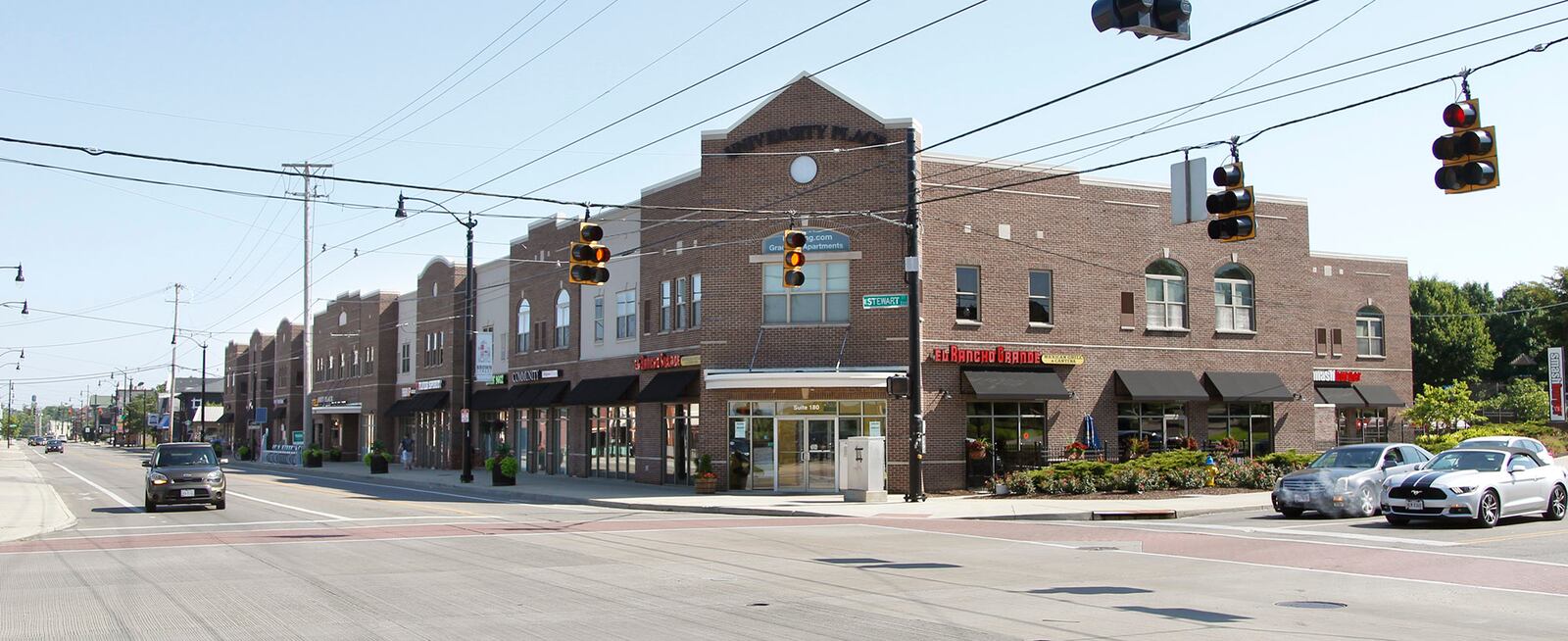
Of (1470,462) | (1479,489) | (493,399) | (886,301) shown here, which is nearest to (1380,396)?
(886,301)

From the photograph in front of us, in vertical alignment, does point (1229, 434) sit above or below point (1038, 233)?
below

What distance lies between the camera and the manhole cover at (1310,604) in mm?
11930

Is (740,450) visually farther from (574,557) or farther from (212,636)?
(212,636)

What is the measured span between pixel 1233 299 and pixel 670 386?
18572 mm

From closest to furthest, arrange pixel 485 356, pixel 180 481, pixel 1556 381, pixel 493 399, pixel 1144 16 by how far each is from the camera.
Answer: pixel 1144 16 < pixel 180 481 < pixel 1556 381 < pixel 493 399 < pixel 485 356

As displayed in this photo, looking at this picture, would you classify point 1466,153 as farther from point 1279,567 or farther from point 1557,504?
point 1557,504

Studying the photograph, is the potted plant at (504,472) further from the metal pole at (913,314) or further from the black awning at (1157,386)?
the black awning at (1157,386)

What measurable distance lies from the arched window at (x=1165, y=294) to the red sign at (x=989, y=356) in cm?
513

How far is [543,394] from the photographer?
44719 millimetres

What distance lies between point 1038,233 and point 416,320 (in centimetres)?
3667

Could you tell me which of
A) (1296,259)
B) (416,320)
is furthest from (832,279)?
(416,320)

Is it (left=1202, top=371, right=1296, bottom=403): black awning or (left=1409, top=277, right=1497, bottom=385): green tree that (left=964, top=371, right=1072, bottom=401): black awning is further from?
(left=1409, top=277, right=1497, bottom=385): green tree

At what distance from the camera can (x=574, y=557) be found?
663 inches

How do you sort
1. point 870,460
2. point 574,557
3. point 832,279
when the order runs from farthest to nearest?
point 832,279, point 870,460, point 574,557
